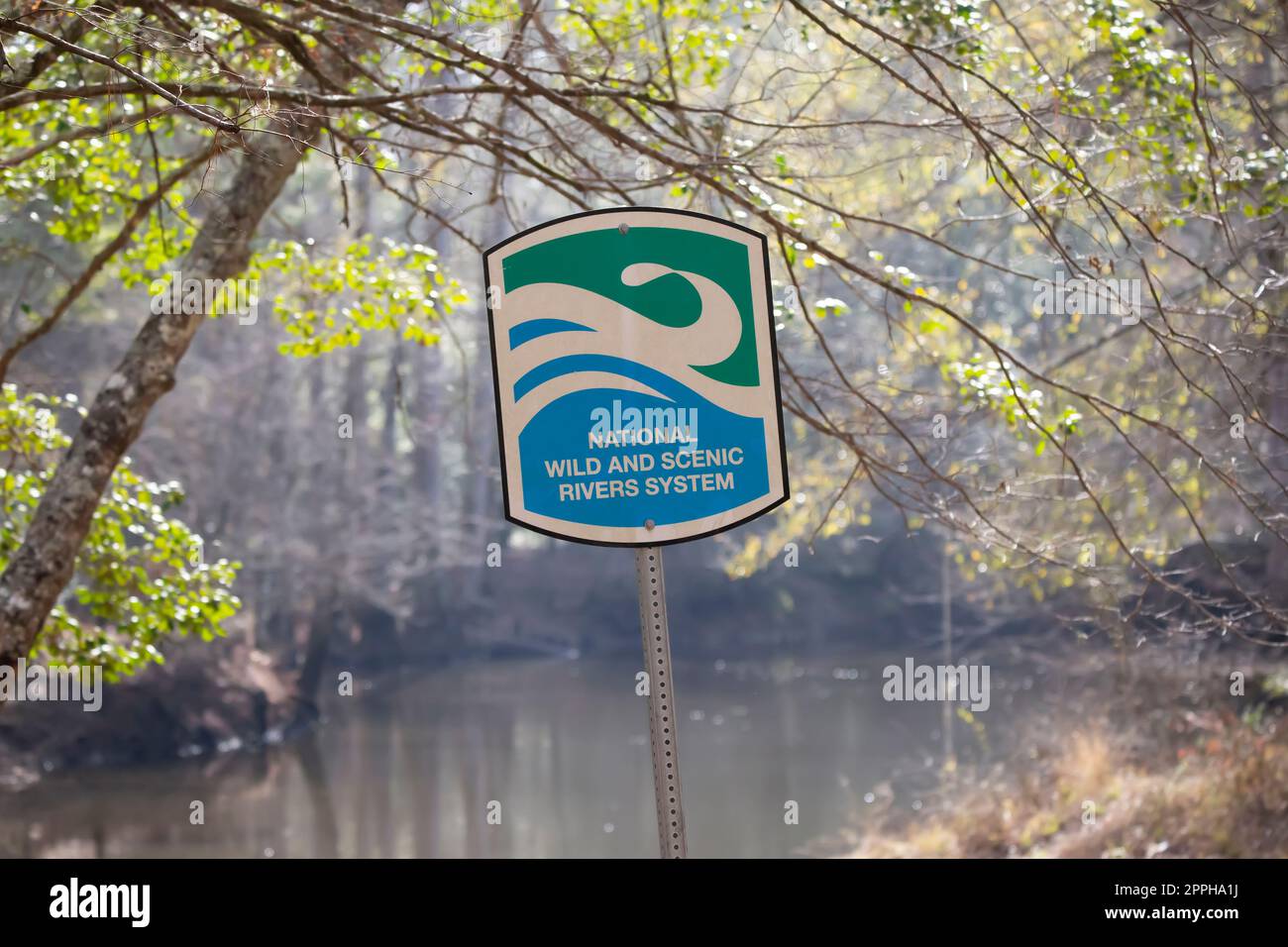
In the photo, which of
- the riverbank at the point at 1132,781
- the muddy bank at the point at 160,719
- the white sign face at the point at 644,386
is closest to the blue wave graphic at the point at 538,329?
the white sign face at the point at 644,386

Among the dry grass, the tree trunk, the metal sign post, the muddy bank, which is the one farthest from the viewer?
the muddy bank

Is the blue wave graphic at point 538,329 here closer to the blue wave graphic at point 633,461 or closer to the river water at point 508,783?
the blue wave graphic at point 633,461

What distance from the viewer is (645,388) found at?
6.95 ft

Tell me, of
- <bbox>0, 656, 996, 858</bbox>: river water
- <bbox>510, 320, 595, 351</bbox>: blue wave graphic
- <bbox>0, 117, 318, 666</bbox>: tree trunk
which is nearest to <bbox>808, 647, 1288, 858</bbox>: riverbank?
<bbox>0, 656, 996, 858</bbox>: river water

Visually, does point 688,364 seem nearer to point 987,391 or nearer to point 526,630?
point 987,391

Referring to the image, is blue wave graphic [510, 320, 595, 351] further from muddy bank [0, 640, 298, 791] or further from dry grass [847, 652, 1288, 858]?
muddy bank [0, 640, 298, 791]

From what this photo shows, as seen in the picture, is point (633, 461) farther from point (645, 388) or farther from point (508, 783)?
point (508, 783)

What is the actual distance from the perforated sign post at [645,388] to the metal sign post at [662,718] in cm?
3

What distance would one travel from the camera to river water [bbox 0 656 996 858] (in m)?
13.0

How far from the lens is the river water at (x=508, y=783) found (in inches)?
513

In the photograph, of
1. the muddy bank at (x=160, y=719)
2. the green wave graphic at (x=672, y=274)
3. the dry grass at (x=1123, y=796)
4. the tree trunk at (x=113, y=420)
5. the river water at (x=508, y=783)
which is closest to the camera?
the green wave graphic at (x=672, y=274)

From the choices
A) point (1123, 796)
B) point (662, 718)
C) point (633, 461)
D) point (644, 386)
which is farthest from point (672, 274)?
point (1123, 796)

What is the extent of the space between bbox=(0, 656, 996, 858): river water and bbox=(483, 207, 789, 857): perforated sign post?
34.5 ft
